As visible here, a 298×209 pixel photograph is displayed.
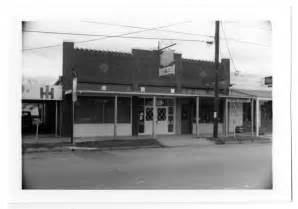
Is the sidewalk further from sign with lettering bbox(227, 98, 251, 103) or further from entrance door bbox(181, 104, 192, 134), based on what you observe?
sign with lettering bbox(227, 98, 251, 103)

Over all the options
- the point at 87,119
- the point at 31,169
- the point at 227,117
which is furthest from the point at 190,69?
the point at 31,169

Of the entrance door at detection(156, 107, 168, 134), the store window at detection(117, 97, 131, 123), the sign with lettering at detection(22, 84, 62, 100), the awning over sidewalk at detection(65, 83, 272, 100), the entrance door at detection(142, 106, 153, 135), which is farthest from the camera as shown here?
the entrance door at detection(156, 107, 168, 134)

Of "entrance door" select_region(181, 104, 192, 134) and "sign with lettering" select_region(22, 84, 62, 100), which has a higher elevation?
"sign with lettering" select_region(22, 84, 62, 100)

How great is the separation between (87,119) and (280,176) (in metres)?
12.6

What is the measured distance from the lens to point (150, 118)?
19.6m

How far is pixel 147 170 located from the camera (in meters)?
9.47

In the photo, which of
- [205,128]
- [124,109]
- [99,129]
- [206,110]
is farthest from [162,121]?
[99,129]

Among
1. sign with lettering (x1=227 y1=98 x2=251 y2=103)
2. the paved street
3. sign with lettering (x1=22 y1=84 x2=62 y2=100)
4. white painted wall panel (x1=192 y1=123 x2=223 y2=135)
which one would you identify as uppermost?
sign with lettering (x1=22 y1=84 x2=62 y2=100)

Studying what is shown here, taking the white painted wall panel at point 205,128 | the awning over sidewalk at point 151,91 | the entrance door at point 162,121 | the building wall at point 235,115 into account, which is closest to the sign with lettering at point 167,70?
the awning over sidewalk at point 151,91

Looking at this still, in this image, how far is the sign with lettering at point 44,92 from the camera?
57.0 ft

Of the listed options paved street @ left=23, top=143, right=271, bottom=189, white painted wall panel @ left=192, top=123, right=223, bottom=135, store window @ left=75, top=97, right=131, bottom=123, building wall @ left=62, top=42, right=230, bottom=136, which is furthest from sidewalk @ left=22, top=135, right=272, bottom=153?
white painted wall panel @ left=192, top=123, right=223, bottom=135

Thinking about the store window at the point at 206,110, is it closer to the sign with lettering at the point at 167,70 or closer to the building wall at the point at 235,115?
the building wall at the point at 235,115

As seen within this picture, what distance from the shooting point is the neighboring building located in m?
17.9
